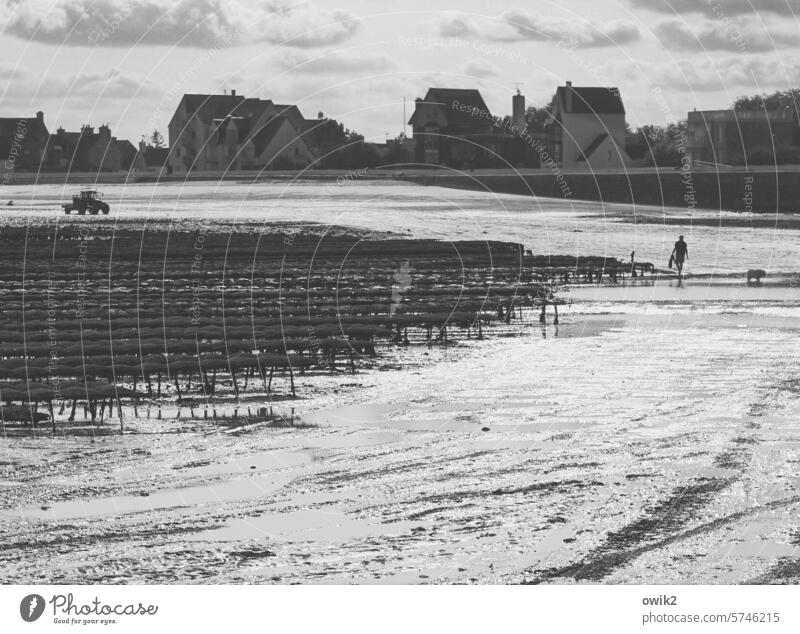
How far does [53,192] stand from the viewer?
591ft

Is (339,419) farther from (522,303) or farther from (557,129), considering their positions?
(557,129)

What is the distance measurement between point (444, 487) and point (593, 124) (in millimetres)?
145847

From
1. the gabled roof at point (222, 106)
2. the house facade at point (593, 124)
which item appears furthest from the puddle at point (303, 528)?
the gabled roof at point (222, 106)

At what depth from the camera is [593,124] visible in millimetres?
165000

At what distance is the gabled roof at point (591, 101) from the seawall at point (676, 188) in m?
8.02

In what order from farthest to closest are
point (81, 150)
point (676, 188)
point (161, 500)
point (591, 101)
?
point (81, 150)
point (591, 101)
point (676, 188)
point (161, 500)

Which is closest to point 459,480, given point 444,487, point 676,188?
point 444,487

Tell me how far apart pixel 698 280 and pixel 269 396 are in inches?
1348

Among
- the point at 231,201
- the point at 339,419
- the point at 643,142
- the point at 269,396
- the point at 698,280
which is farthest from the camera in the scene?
the point at 643,142

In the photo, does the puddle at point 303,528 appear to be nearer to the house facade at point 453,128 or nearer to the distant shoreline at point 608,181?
the distant shoreline at point 608,181

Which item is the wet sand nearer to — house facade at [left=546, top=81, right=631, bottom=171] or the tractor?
the tractor

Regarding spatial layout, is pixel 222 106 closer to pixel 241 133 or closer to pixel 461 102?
pixel 241 133

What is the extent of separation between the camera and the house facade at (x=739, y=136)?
14100 centimetres

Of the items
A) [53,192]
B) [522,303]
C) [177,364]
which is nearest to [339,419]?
[177,364]
